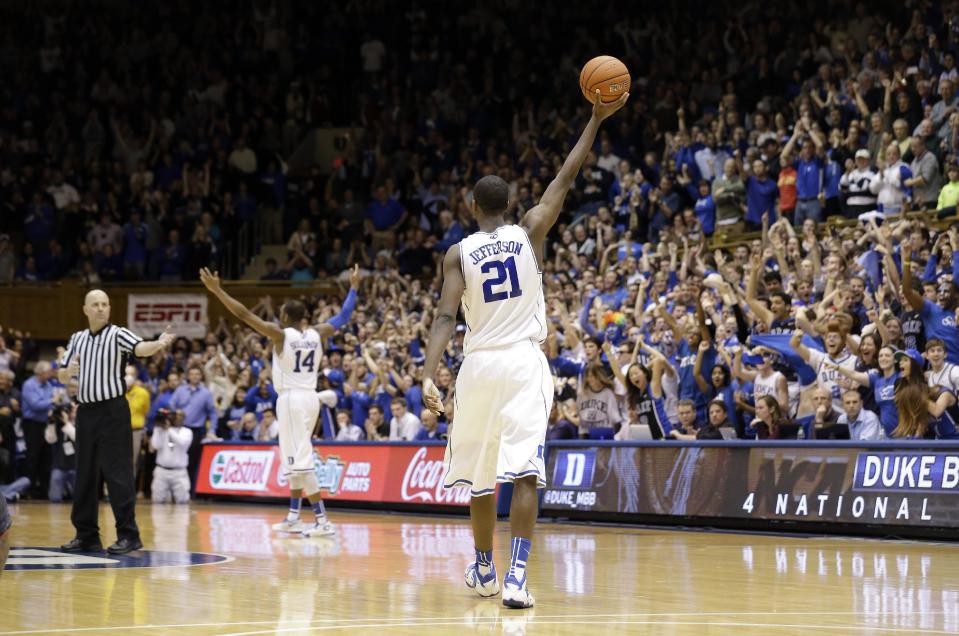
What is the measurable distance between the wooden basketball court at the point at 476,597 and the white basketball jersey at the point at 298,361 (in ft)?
5.44

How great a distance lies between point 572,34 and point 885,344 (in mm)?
18547

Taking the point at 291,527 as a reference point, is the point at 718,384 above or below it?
above

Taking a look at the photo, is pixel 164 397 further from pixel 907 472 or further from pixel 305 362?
pixel 907 472

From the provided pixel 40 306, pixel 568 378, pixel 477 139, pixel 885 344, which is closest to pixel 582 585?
pixel 885 344

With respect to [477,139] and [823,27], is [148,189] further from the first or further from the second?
[823,27]

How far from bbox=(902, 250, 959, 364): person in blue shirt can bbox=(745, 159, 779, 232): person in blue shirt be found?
6.17m

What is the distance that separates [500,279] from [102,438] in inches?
204

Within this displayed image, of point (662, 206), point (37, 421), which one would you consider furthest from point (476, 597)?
point (37, 421)

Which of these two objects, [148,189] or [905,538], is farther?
[148,189]

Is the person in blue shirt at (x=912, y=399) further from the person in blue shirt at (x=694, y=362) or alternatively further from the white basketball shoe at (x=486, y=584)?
the white basketball shoe at (x=486, y=584)

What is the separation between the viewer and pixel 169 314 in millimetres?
30016

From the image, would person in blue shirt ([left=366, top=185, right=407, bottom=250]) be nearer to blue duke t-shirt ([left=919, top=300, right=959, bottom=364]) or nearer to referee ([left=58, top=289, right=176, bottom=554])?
blue duke t-shirt ([left=919, top=300, right=959, bottom=364])

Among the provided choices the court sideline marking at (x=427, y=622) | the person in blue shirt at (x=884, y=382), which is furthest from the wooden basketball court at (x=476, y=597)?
the person in blue shirt at (x=884, y=382)

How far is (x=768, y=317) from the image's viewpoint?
16234 mm
